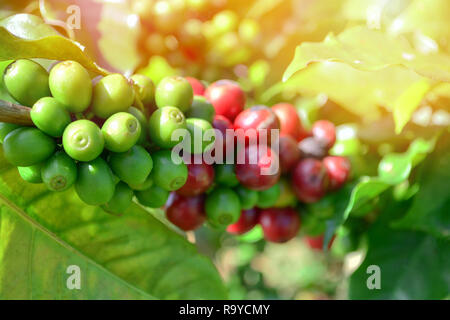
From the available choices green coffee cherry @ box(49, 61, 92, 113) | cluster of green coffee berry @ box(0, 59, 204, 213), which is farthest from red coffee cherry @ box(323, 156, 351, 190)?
green coffee cherry @ box(49, 61, 92, 113)

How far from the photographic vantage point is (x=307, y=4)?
1.66 m

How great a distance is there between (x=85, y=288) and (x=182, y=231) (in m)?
0.28

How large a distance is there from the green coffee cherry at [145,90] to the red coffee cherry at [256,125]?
22 cm

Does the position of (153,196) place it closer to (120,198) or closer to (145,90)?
(120,198)

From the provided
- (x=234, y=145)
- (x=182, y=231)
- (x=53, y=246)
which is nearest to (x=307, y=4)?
(x=234, y=145)

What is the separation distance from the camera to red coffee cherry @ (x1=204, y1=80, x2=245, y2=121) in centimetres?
114

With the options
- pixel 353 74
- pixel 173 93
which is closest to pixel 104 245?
pixel 173 93

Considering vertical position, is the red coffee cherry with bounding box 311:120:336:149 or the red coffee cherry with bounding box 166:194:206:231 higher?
the red coffee cherry with bounding box 311:120:336:149

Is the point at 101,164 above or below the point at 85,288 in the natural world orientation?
above

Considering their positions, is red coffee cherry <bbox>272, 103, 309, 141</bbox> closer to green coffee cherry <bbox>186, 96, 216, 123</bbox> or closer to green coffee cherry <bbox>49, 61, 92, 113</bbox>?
green coffee cherry <bbox>186, 96, 216, 123</bbox>

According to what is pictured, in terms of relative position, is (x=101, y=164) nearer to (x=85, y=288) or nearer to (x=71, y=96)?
(x=71, y=96)

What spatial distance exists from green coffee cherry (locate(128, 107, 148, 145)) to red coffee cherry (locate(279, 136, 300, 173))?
372mm

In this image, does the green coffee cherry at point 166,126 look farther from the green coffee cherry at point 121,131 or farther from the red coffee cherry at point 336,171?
the red coffee cherry at point 336,171
